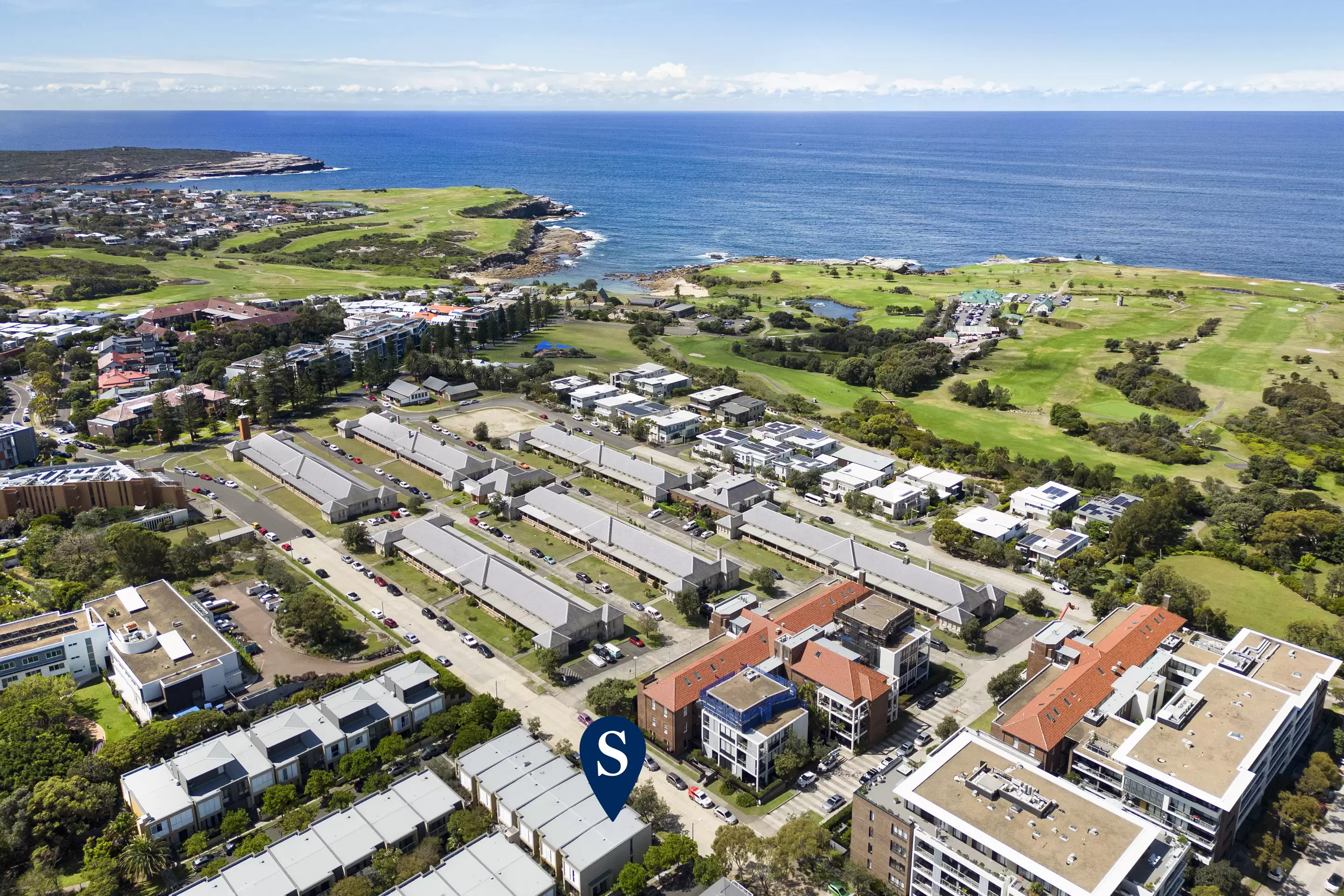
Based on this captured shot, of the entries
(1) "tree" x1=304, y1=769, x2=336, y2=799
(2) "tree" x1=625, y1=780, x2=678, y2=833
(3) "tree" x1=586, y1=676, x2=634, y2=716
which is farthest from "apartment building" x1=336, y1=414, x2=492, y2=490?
(2) "tree" x1=625, y1=780, x2=678, y2=833

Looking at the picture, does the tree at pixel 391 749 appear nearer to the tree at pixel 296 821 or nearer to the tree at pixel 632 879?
the tree at pixel 296 821

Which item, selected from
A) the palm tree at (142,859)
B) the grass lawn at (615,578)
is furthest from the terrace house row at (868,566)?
the palm tree at (142,859)

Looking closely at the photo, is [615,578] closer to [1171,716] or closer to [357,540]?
[357,540]

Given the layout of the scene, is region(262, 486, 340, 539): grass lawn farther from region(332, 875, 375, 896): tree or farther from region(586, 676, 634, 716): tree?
region(332, 875, 375, 896): tree

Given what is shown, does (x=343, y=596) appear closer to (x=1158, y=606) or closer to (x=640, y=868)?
(x=640, y=868)

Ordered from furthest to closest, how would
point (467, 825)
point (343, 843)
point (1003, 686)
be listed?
point (1003, 686), point (467, 825), point (343, 843)

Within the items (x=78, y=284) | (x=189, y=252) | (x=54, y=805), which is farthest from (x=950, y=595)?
(x=189, y=252)

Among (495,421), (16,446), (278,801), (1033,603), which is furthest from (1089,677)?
(16,446)
